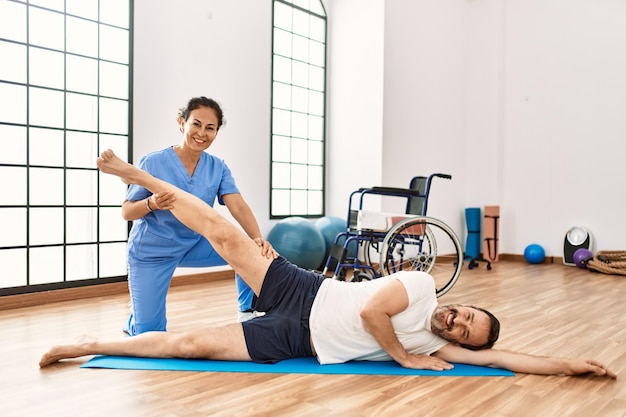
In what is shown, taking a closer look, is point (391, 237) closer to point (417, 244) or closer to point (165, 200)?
point (417, 244)

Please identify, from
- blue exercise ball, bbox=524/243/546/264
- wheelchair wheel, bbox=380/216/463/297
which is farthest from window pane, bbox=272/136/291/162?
blue exercise ball, bbox=524/243/546/264

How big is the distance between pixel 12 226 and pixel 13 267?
27 centimetres

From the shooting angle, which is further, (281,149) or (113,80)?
(281,149)

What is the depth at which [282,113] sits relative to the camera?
5.51m

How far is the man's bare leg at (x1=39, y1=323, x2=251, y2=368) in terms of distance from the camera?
2.18 meters

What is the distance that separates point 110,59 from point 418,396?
3.34 meters

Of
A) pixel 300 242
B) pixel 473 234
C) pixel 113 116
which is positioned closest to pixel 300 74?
pixel 300 242

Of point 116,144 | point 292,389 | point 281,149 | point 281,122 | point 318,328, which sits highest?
point 281,122

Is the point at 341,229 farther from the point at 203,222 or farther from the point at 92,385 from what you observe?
the point at 92,385

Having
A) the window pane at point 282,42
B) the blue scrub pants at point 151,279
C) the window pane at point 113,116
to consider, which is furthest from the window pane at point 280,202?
the blue scrub pants at point 151,279

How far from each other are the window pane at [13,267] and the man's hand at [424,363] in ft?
8.75

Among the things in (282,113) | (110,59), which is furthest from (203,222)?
(282,113)

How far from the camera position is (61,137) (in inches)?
148

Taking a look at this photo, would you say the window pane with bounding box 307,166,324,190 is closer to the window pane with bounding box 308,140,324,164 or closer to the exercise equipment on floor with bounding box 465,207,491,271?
the window pane with bounding box 308,140,324,164
